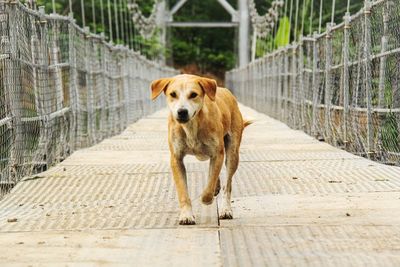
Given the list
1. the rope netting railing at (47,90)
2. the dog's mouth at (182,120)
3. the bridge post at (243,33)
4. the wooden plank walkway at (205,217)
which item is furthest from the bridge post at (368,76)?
the bridge post at (243,33)

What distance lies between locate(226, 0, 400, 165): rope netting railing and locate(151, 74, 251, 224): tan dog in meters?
2.12

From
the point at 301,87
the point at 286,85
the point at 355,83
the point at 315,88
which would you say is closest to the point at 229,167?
the point at 355,83

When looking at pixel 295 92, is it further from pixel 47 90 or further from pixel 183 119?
pixel 183 119

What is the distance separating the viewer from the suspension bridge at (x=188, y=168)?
323cm

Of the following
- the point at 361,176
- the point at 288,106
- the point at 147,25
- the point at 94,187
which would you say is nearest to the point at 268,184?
the point at 361,176

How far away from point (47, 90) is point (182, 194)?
9.46 feet

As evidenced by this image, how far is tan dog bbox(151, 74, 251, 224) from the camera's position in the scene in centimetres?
376

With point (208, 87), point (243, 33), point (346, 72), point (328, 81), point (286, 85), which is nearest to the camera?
point (208, 87)

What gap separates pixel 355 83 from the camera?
7.08m

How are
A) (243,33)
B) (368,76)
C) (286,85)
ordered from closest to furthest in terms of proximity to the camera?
(368,76), (286,85), (243,33)

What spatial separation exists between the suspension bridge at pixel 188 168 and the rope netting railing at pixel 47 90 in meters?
0.02

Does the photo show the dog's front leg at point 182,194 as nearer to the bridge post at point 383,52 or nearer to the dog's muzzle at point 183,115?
the dog's muzzle at point 183,115

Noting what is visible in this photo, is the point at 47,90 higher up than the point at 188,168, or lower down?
higher up

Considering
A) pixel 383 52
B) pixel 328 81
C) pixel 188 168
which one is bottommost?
pixel 188 168
